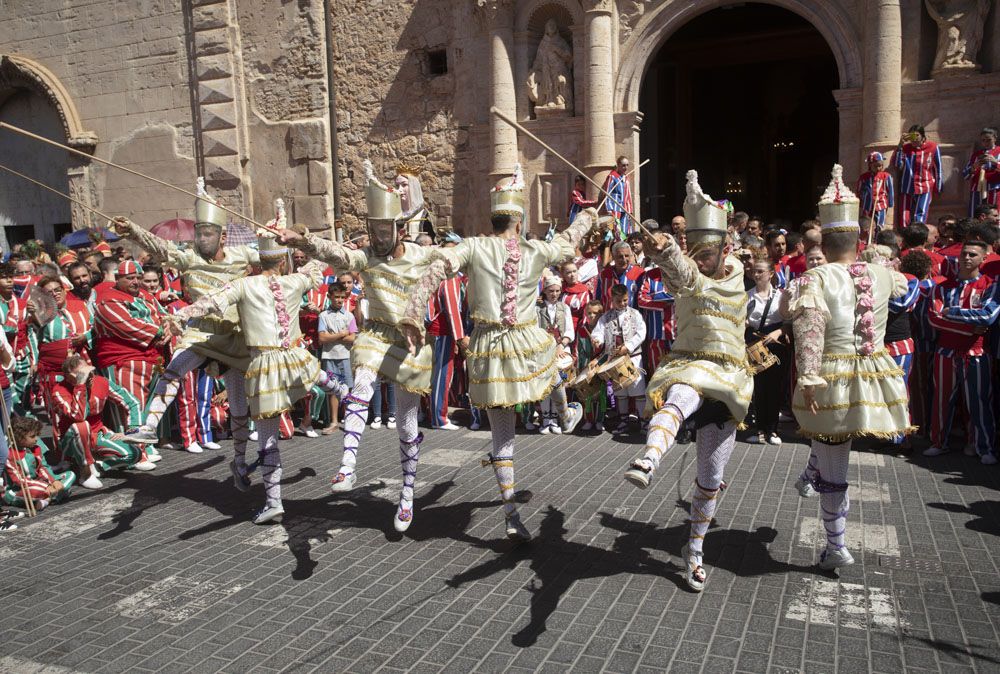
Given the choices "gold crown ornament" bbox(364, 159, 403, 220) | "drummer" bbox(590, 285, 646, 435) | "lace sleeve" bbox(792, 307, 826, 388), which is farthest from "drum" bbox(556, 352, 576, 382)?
"drummer" bbox(590, 285, 646, 435)

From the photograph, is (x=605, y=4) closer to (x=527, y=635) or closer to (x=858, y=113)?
(x=858, y=113)

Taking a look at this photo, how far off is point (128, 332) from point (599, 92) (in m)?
8.70

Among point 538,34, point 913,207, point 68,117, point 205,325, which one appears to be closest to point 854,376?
point 205,325

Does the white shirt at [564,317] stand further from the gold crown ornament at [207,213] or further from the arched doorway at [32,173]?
the arched doorway at [32,173]

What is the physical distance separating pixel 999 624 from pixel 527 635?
2.53 meters

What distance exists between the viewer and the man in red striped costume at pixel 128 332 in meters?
8.38

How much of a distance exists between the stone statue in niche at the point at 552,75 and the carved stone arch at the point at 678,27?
936 millimetres

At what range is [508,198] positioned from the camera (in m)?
5.66

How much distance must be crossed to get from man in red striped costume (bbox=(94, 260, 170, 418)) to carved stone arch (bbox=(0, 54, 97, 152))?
39.3ft

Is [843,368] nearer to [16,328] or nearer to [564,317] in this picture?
[564,317]

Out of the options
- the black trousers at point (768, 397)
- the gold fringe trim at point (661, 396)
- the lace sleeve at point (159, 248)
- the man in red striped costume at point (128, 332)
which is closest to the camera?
the gold fringe trim at point (661, 396)

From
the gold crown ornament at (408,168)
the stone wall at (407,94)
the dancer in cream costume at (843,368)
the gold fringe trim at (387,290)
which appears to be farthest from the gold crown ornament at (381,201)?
the gold crown ornament at (408,168)

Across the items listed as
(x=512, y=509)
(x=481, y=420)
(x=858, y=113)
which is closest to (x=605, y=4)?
(x=858, y=113)

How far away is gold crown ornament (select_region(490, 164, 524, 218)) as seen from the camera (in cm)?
565
